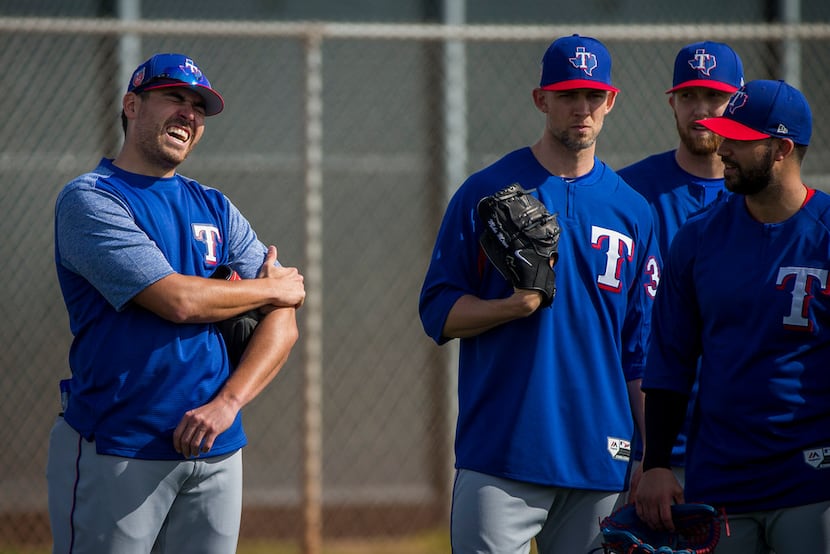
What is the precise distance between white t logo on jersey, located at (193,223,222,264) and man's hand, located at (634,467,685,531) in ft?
5.02

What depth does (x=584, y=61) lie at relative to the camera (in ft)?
11.4

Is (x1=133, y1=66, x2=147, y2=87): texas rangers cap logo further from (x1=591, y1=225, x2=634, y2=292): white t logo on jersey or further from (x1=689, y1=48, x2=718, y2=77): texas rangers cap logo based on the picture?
(x1=689, y1=48, x2=718, y2=77): texas rangers cap logo

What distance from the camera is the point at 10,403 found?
20.4 feet

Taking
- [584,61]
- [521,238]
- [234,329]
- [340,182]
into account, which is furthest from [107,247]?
[340,182]

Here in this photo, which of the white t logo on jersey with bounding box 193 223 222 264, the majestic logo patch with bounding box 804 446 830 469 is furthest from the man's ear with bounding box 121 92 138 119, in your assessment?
the majestic logo patch with bounding box 804 446 830 469

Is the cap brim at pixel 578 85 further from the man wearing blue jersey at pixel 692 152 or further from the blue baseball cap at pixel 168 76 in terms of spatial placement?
the blue baseball cap at pixel 168 76

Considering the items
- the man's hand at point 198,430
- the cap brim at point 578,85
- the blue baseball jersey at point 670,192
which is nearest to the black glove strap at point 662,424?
the blue baseball jersey at point 670,192

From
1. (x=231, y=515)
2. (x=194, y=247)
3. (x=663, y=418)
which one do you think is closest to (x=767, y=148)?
(x=663, y=418)

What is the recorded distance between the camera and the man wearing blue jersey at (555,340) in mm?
3328

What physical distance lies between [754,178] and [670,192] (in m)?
0.86

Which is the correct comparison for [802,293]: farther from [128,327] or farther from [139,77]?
[139,77]

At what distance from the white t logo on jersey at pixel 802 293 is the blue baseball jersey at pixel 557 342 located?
0.60 metres

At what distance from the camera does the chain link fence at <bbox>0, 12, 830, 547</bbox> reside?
6.17m

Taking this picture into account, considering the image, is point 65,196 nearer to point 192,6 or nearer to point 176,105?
point 176,105
